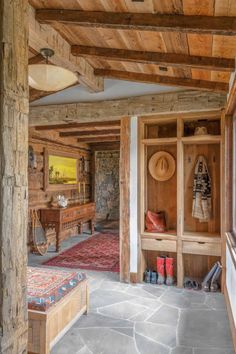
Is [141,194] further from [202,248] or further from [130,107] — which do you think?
[130,107]

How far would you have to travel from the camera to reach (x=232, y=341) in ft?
8.20

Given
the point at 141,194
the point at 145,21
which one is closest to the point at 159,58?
the point at 145,21

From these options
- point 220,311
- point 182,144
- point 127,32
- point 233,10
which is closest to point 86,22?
point 127,32

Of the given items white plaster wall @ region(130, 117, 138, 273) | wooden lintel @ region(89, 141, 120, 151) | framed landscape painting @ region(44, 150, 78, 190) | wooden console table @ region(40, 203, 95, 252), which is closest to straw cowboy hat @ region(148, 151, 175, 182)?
white plaster wall @ region(130, 117, 138, 273)

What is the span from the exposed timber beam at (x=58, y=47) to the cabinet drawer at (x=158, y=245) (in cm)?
226

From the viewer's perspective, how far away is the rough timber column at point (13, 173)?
1.31 m

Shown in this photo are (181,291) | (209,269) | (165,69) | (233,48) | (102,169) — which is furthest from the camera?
(102,169)

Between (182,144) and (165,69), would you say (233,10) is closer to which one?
(165,69)

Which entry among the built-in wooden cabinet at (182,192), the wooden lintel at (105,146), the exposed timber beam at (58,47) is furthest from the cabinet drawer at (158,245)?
the wooden lintel at (105,146)

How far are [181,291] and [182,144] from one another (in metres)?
1.95

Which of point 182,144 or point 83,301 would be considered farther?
point 182,144

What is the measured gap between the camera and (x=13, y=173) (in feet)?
4.44

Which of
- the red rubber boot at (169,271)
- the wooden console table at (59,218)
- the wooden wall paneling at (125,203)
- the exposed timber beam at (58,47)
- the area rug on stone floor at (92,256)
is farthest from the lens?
the wooden console table at (59,218)

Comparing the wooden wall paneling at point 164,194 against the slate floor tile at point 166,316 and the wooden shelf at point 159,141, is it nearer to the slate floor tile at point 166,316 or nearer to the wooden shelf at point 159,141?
the wooden shelf at point 159,141
